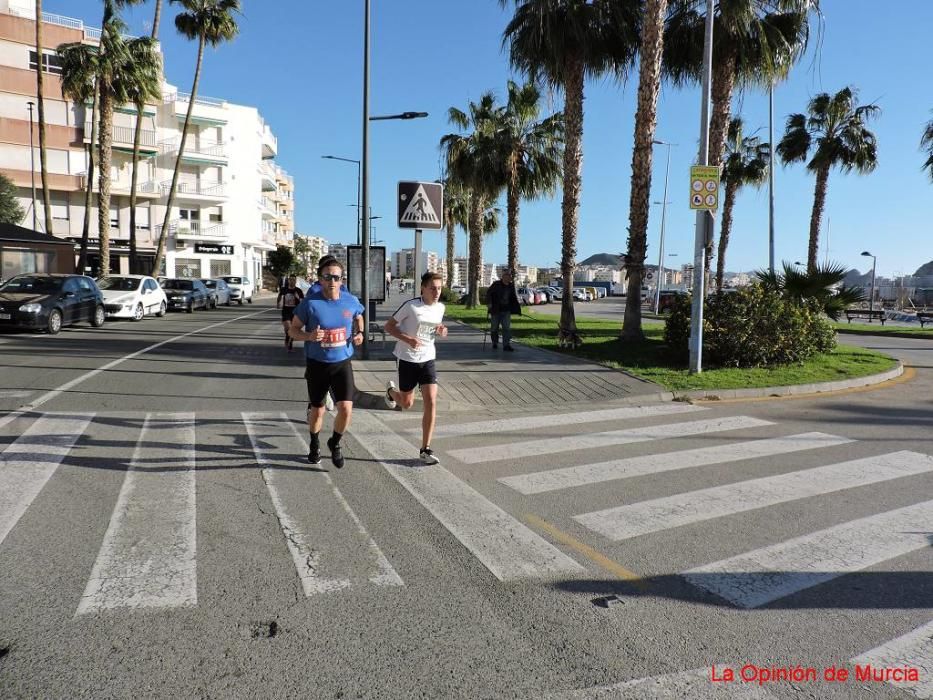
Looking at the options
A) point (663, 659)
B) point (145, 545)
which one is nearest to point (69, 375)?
point (145, 545)

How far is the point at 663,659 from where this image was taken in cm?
311

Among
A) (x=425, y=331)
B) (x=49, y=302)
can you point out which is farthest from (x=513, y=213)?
(x=425, y=331)

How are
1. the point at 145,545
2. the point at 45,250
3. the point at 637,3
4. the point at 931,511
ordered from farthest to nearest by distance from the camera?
the point at 45,250, the point at 637,3, the point at 931,511, the point at 145,545

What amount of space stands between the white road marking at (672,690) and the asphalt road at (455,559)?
14 millimetres

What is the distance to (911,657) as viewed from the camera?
3.14 metres

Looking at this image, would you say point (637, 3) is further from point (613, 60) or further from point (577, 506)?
point (577, 506)

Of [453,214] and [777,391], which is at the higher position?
[453,214]

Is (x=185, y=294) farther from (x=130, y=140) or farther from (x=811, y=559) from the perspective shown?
(x=811, y=559)

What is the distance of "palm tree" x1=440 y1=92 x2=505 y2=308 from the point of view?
30.6m

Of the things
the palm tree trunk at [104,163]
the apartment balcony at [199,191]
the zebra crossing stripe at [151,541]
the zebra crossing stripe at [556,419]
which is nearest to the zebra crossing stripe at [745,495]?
the zebra crossing stripe at [151,541]

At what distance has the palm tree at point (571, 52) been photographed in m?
16.0

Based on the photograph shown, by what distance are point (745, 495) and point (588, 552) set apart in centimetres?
196

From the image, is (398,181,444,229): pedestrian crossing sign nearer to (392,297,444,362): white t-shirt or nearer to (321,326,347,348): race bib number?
(392,297,444,362): white t-shirt

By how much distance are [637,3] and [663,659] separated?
1670 centimetres
